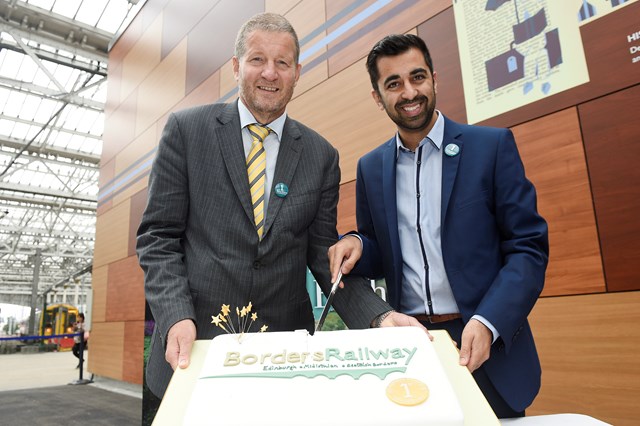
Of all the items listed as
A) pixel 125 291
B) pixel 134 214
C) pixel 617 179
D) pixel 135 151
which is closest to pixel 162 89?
pixel 135 151

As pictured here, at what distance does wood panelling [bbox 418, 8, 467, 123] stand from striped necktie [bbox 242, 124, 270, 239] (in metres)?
1.37

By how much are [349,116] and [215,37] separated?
91.2 inches

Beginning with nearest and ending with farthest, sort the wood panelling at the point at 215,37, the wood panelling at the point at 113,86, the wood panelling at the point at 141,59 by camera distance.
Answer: the wood panelling at the point at 215,37 < the wood panelling at the point at 141,59 < the wood panelling at the point at 113,86

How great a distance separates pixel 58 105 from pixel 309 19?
10209 mm

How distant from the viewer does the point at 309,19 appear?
323cm

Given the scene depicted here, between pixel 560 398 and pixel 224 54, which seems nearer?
pixel 560 398

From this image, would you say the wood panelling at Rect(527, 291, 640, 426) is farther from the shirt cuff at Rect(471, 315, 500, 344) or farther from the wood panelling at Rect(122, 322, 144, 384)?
the wood panelling at Rect(122, 322, 144, 384)

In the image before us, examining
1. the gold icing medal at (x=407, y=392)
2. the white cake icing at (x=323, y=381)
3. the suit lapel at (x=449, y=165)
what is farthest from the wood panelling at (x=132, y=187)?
the gold icing medal at (x=407, y=392)

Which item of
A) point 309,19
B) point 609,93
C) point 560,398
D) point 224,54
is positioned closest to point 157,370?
point 560,398

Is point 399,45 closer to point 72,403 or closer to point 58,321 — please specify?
point 72,403

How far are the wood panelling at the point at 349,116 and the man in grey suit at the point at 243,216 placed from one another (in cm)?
150

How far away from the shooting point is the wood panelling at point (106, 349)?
5.15 m

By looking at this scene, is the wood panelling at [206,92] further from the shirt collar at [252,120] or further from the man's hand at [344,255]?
the man's hand at [344,255]

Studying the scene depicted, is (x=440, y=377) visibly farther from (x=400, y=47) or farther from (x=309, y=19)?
(x=309, y=19)
